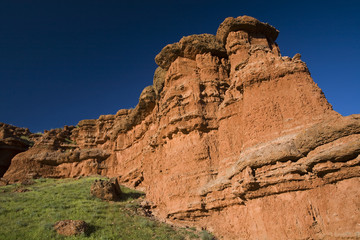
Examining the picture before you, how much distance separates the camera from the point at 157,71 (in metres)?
24.4

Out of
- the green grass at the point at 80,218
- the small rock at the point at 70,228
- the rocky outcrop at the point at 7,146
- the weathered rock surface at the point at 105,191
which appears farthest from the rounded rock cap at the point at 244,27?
the rocky outcrop at the point at 7,146

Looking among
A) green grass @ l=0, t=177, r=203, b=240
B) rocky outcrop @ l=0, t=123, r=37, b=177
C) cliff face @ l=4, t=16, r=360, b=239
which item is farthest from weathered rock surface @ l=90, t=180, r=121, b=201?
rocky outcrop @ l=0, t=123, r=37, b=177

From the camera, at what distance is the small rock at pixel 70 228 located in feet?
36.5

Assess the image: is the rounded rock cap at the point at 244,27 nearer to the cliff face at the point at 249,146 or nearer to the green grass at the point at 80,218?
the cliff face at the point at 249,146

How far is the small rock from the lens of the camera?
11139mm

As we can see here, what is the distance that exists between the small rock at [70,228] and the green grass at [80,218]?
0.84 feet

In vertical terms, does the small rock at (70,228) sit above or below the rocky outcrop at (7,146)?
below

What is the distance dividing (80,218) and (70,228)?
2.66m

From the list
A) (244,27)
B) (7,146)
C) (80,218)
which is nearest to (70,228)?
(80,218)

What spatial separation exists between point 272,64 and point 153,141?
43.6 ft

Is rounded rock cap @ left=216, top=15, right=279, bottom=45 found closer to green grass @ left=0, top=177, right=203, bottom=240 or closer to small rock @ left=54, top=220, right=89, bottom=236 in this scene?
green grass @ left=0, top=177, right=203, bottom=240

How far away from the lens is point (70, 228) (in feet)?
37.2

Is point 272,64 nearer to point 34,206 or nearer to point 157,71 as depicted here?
point 157,71

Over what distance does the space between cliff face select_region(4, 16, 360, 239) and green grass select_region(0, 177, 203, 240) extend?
2.09 meters
